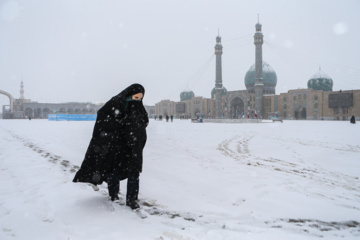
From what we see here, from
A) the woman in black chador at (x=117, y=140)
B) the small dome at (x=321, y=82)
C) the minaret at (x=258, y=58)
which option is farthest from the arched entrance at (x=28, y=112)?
the woman in black chador at (x=117, y=140)

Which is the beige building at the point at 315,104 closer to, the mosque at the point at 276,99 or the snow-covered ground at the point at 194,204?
the mosque at the point at 276,99

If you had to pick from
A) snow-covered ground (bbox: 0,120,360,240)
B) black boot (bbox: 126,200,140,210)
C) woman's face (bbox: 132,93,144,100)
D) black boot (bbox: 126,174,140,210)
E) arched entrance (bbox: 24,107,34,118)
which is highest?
arched entrance (bbox: 24,107,34,118)

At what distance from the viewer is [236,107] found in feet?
185

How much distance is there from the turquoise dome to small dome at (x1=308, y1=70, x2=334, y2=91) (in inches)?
276

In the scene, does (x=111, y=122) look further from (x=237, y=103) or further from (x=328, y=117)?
(x=237, y=103)

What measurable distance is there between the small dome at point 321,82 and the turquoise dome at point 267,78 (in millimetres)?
7000

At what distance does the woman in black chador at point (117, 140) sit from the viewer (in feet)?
9.57

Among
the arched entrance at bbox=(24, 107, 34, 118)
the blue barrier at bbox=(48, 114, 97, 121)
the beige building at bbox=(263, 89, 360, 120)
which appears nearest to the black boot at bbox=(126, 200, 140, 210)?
Answer: the blue barrier at bbox=(48, 114, 97, 121)

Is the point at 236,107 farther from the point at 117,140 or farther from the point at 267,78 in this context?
the point at 117,140

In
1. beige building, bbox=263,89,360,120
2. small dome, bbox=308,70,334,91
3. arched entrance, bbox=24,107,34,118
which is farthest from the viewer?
arched entrance, bbox=24,107,34,118

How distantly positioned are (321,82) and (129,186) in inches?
2169

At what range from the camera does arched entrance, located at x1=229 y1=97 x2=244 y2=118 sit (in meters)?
55.0

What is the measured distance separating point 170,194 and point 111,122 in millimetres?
1238

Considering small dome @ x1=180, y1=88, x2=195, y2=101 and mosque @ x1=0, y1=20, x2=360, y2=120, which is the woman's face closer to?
mosque @ x1=0, y1=20, x2=360, y2=120
